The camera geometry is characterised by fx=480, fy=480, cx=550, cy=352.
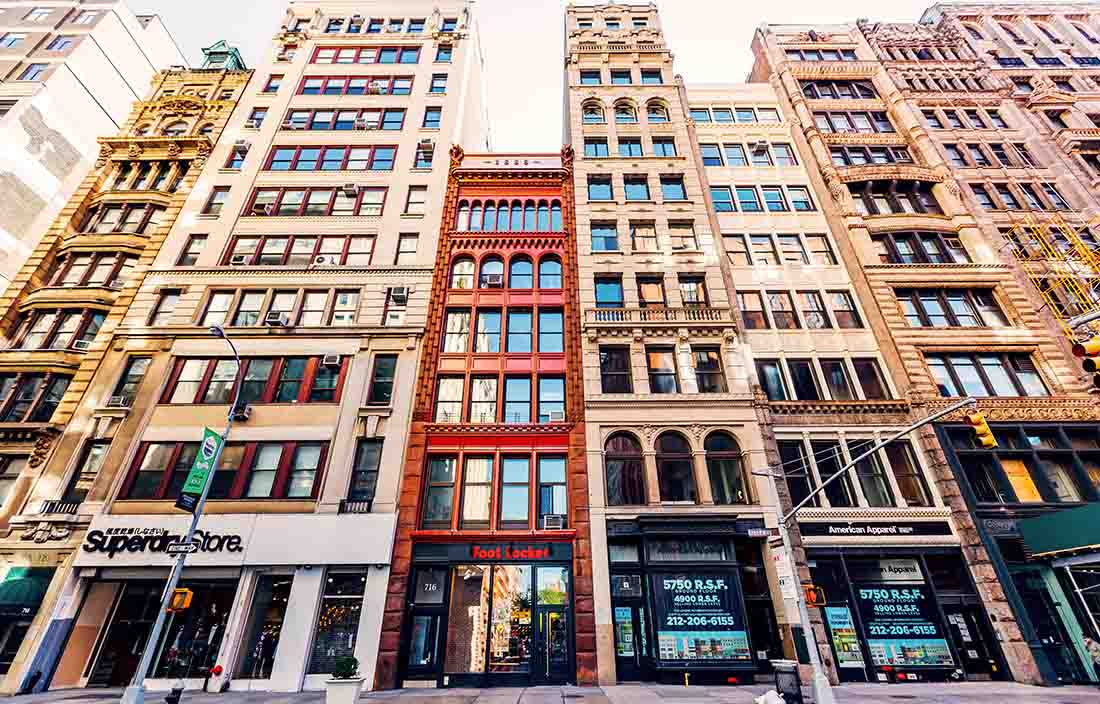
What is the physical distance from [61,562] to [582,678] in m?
20.4

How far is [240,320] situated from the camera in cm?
2475

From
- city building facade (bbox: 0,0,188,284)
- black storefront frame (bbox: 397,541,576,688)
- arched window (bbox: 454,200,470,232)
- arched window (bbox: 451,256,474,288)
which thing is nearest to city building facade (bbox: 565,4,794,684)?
black storefront frame (bbox: 397,541,576,688)

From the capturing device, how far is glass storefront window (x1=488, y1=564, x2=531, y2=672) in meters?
17.8

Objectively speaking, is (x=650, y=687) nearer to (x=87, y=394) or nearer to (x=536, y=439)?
(x=536, y=439)

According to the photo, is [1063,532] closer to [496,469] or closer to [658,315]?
[658,315]

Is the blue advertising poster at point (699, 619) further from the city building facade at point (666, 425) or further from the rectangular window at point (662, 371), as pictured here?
the rectangular window at point (662, 371)

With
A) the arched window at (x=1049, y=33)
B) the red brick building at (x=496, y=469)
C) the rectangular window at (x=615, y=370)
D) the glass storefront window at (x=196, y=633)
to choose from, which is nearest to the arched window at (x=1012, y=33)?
the arched window at (x=1049, y=33)

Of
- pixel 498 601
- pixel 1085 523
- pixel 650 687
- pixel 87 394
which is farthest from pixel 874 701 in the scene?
pixel 87 394

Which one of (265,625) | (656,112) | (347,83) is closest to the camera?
(265,625)

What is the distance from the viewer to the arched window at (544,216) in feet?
94.8

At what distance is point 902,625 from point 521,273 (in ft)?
75.7

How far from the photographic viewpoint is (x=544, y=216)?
29.3 m

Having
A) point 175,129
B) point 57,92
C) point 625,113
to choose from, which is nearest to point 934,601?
point 625,113

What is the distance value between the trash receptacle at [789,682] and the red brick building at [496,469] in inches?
279
